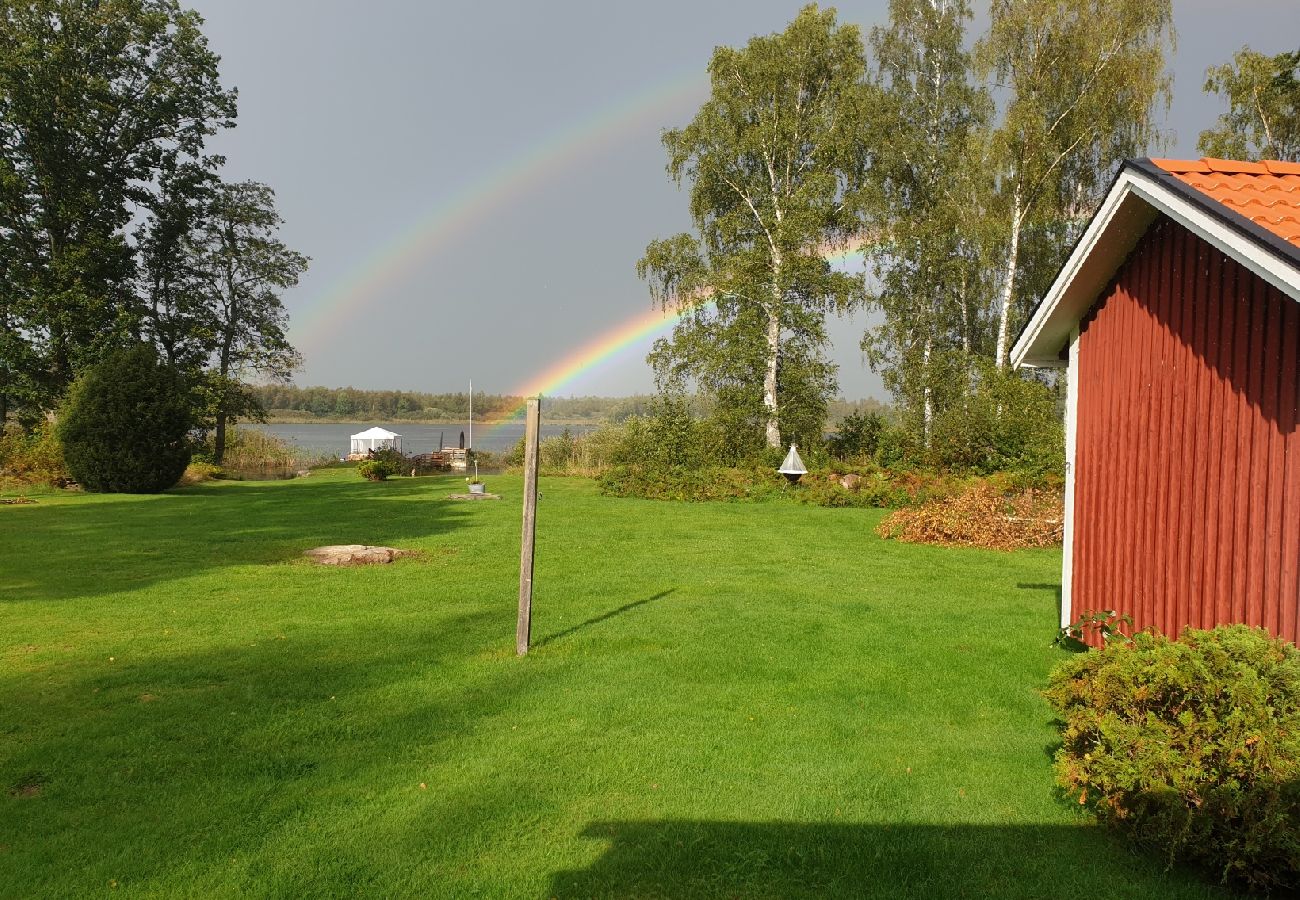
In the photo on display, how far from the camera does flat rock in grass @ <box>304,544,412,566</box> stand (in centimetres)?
1027

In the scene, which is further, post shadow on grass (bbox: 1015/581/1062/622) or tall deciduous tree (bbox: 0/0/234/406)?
tall deciduous tree (bbox: 0/0/234/406)

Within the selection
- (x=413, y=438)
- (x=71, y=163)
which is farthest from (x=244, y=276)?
(x=413, y=438)

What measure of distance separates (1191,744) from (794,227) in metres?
22.2

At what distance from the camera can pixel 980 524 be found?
12914 millimetres

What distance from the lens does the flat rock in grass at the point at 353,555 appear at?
404 inches

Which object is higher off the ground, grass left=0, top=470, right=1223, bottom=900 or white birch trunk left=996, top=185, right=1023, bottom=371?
white birch trunk left=996, top=185, right=1023, bottom=371

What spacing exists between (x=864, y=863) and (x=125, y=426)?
2051cm

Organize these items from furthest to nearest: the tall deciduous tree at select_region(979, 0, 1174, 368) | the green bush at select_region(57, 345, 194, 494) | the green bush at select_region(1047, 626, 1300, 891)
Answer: the tall deciduous tree at select_region(979, 0, 1174, 368) < the green bush at select_region(57, 345, 194, 494) < the green bush at select_region(1047, 626, 1300, 891)

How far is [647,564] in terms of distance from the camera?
10672mm

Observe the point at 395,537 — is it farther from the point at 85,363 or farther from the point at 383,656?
the point at 85,363

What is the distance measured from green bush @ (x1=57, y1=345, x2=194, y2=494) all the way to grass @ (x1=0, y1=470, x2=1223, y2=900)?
10160mm

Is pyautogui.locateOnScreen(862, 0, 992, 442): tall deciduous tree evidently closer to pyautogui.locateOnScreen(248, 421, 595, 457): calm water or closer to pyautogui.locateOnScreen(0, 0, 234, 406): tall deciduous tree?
pyautogui.locateOnScreen(248, 421, 595, 457): calm water

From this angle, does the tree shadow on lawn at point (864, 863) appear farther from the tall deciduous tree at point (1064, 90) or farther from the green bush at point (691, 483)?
the tall deciduous tree at point (1064, 90)

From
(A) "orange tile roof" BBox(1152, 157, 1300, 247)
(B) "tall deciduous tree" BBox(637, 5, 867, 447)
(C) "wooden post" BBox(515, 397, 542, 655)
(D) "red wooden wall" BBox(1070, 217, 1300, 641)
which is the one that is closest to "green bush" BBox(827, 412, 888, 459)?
(B) "tall deciduous tree" BBox(637, 5, 867, 447)
